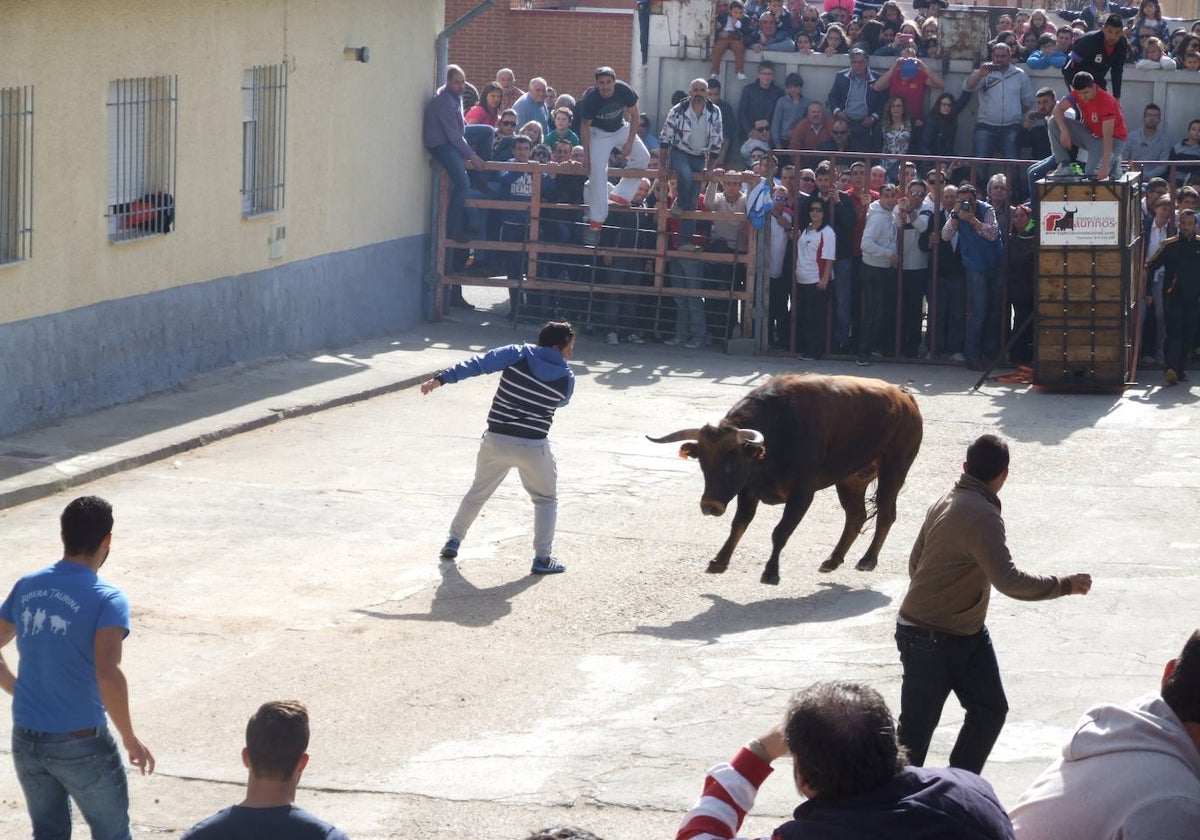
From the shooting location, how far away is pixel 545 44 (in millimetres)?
34219

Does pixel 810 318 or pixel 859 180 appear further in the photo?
pixel 810 318

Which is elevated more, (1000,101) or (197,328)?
(1000,101)

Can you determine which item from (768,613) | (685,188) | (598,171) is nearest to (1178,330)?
(685,188)

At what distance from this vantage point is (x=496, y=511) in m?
12.5

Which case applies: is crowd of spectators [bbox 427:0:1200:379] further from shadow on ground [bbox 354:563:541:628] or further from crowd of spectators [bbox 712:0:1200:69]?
shadow on ground [bbox 354:563:541:628]

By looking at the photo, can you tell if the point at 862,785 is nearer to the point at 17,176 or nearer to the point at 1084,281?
the point at 17,176

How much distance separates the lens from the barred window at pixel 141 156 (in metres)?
15.1

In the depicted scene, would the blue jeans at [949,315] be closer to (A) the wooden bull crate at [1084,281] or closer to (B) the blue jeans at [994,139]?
(A) the wooden bull crate at [1084,281]

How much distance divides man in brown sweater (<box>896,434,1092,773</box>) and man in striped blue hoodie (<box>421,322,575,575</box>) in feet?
14.5

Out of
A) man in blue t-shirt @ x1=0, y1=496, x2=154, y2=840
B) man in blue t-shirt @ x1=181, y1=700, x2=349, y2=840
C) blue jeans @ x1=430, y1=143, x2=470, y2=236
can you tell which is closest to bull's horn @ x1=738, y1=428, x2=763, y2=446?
man in blue t-shirt @ x1=0, y1=496, x2=154, y2=840

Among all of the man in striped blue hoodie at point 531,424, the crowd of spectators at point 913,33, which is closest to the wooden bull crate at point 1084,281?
the crowd of spectators at point 913,33

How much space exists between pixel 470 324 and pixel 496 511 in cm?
890

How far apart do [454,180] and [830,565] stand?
431 inches

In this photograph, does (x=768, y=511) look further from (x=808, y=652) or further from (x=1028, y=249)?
(x=1028, y=249)
